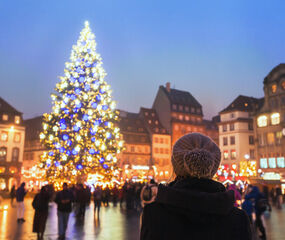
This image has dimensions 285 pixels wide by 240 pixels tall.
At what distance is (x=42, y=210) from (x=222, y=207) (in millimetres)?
10121

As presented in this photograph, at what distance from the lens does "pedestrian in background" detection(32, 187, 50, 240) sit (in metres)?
10.9

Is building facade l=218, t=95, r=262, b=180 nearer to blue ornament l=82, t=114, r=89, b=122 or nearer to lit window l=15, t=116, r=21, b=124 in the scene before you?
lit window l=15, t=116, r=21, b=124

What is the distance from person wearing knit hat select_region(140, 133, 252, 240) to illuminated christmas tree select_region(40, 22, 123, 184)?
20.6 metres

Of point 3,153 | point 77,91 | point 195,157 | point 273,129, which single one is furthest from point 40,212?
point 3,153

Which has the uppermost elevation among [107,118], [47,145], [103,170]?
[107,118]

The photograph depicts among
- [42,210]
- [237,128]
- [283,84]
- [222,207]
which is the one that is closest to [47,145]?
[42,210]

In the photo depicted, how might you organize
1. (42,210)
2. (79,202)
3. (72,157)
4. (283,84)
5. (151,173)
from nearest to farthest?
(42,210) < (79,202) < (72,157) < (283,84) < (151,173)

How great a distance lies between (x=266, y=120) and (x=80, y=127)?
40518mm

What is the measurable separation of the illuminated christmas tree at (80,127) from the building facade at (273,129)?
36.0 m

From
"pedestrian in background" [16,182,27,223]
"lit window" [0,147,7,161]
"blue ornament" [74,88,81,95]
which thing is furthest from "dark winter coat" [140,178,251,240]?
"lit window" [0,147,7,161]

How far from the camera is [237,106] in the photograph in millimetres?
67688

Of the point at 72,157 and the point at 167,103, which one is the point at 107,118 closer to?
the point at 72,157

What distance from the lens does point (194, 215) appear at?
2018 mm

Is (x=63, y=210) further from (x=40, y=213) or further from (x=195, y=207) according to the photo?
(x=195, y=207)
